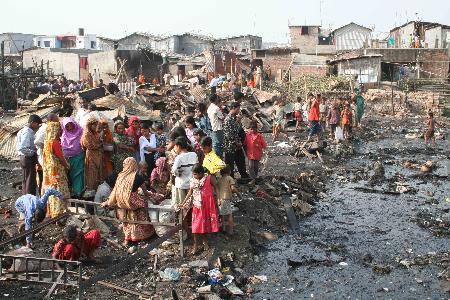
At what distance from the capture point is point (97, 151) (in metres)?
8.84

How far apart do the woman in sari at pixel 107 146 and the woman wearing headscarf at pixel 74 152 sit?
0.39m

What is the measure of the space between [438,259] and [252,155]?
437 centimetres

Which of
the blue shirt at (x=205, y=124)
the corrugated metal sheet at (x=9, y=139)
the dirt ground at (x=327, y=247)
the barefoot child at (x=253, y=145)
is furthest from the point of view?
the corrugated metal sheet at (x=9, y=139)

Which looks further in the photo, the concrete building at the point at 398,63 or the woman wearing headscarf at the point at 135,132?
the concrete building at the point at 398,63

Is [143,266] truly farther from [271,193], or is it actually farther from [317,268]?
[271,193]

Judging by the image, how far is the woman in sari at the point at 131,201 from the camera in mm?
7609

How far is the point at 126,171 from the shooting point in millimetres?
7699

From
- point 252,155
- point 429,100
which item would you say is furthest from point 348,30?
point 252,155

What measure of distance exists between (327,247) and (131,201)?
337 centimetres

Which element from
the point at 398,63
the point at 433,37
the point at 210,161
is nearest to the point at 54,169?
the point at 210,161

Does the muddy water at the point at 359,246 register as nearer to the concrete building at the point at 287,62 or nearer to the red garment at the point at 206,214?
the red garment at the point at 206,214

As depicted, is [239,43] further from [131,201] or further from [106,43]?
[131,201]

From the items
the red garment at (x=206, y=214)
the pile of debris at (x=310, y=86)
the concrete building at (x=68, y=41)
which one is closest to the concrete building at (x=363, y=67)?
the pile of debris at (x=310, y=86)

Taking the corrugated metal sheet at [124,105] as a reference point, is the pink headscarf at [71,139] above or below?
below
